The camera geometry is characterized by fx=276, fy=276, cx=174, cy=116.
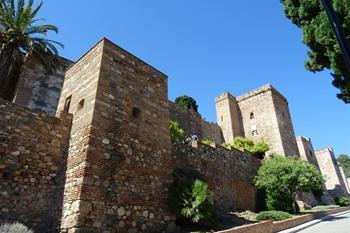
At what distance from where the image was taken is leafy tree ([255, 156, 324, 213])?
1716 cm

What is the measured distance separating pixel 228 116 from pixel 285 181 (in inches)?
647

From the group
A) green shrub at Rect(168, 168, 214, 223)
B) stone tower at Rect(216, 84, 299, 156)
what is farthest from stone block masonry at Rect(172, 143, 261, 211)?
stone tower at Rect(216, 84, 299, 156)

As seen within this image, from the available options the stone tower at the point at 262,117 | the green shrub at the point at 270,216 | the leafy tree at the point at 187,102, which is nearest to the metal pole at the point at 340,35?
the green shrub at the point at 270,216

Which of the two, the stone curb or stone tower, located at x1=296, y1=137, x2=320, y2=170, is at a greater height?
stone tower, located at x1=296, y1=137, x2=320, y2=170

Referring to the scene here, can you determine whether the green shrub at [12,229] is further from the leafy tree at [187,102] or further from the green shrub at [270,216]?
the leafy tree at [187,102]

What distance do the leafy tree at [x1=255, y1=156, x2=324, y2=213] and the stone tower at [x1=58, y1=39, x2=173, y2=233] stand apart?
10.1m

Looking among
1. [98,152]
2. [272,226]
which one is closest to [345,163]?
[272,226]

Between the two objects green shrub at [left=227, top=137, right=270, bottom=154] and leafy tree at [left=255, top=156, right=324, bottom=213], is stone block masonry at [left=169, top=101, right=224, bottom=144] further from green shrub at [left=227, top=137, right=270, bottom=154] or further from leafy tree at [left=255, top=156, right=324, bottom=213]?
leafy tree at [left=255, top=156, right=324, bottom=213]

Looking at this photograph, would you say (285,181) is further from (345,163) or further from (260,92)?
(345,163)

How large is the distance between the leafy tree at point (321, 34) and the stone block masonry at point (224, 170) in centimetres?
684

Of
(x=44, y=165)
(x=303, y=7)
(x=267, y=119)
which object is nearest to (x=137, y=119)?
(x=44, y=165)

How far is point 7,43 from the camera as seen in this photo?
586 inches

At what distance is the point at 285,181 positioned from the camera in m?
17.4

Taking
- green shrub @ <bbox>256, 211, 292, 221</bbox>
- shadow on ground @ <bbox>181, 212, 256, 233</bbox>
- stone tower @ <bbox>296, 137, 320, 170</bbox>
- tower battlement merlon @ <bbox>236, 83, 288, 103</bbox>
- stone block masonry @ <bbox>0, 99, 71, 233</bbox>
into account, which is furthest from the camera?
stone tower @ <bbox>296, 137, 320, 170</bbox>
